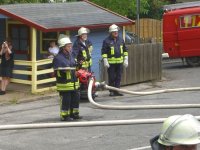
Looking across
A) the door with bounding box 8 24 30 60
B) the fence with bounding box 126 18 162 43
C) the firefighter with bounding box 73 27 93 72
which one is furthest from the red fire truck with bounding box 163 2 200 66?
the firefighter with bounding box 73 27 93 72

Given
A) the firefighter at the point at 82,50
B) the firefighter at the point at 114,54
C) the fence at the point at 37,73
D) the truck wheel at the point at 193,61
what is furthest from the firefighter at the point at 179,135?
the truck wheel at the point at 193,61

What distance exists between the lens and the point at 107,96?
14.8 m

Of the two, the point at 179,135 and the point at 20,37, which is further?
the point at 20,37

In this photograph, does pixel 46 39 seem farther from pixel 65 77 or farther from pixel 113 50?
pixel 65 77

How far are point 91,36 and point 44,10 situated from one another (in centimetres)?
171

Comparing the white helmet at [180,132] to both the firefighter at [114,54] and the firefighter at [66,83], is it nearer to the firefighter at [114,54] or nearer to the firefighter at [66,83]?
the firefighter at [66,83]

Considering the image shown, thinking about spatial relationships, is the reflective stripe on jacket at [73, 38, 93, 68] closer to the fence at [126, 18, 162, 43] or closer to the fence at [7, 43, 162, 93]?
the fence at [7, 43, 162, 93]

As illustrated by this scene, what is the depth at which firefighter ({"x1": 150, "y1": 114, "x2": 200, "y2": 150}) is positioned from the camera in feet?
10.3

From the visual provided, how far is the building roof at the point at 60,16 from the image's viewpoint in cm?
1567

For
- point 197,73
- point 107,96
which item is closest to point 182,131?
point 107,96

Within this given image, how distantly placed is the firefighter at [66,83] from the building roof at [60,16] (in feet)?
13.7

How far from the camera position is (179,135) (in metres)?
3.21

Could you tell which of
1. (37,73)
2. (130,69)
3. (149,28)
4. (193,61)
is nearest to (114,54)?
(37,73)

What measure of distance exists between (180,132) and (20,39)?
1478cm
